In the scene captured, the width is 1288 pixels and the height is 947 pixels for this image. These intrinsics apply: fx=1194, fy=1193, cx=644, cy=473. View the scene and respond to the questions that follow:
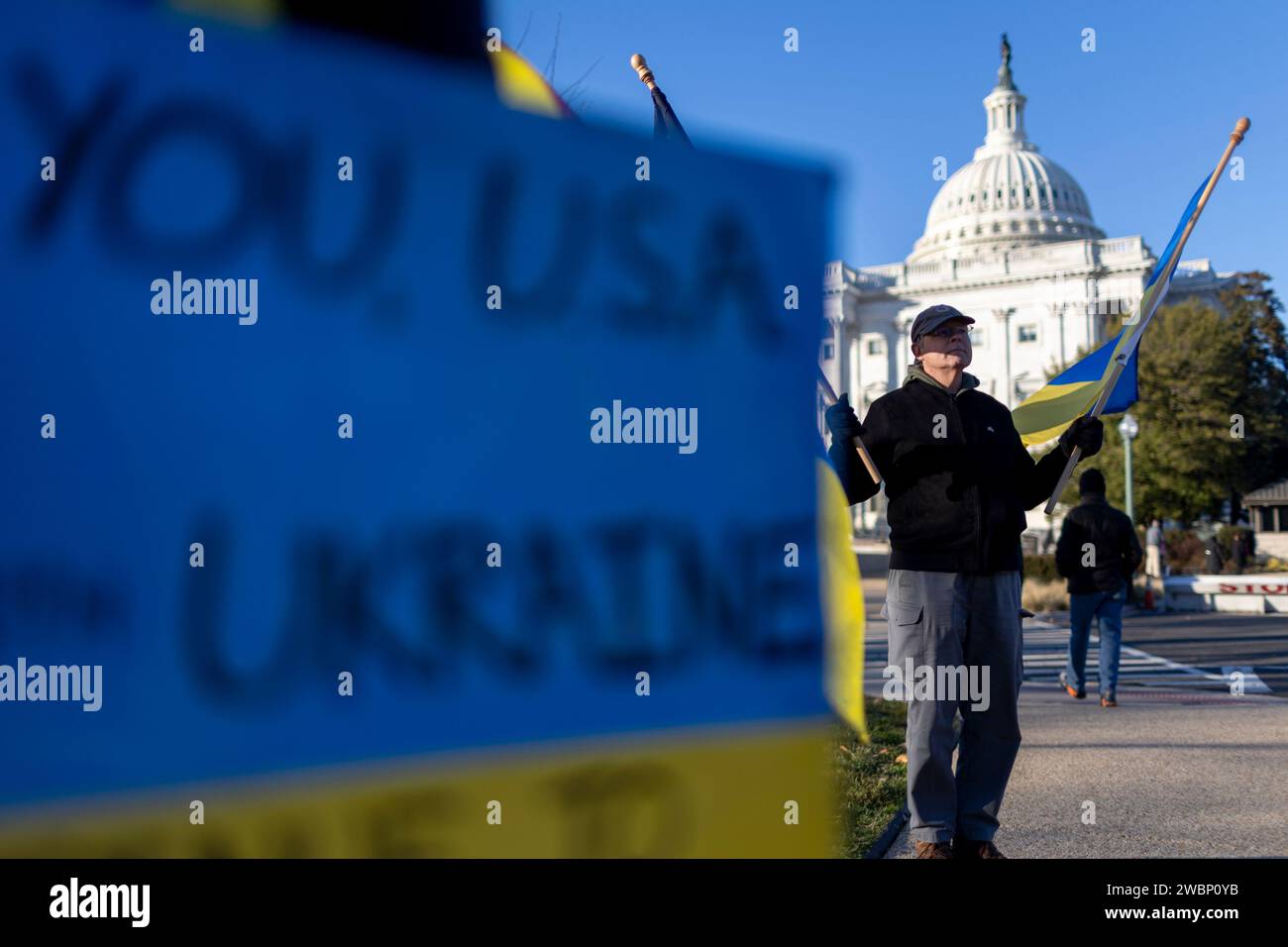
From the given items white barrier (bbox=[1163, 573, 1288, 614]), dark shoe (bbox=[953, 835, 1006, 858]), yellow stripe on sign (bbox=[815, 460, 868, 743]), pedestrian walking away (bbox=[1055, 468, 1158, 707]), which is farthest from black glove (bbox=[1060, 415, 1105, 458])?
white barrier (bbox=[1163, 573, 1288, 614])

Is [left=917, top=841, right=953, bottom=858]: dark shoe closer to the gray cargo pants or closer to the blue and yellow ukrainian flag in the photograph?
the gray cargo pants

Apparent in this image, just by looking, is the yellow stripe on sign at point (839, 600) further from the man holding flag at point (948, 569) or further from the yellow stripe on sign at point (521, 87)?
the yellow stripe on sign at point (521, 87)

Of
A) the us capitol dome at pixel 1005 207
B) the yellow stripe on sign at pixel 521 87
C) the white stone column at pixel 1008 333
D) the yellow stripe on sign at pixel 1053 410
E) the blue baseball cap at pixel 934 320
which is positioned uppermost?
the us capitol dome at pixel 1005 207

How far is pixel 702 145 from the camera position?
327 cm

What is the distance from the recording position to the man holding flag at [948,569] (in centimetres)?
394

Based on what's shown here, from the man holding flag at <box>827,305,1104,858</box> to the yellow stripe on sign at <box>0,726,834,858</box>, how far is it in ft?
2.59

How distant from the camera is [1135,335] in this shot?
15.6ft

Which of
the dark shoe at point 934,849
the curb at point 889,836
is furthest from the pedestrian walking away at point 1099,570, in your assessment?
the dark shoe at point 934,849

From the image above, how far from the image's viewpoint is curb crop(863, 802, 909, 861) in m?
4.23

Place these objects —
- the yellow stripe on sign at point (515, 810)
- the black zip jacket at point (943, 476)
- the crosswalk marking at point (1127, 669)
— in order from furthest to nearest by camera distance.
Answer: the crosswalk marking at point (1127, 669), the black zip jacket at point (943, 476), the yellow stripe on sign at point (515, 810)

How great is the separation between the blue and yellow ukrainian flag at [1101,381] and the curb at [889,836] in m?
1.58

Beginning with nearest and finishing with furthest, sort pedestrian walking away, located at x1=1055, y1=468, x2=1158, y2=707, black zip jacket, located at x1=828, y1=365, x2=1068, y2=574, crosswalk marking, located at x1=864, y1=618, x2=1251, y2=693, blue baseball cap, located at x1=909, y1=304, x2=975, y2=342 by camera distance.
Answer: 1. black zip jacket, located at x1=828, y1=365, x2=1068, y2=574
2. blue baseball cap, located at x1=909, y1=304, x2=975, y2=342
3. pedestrian walking away, located at x1=1055, y1=468, x2=1158, y2=707
4. crosswalk marking, located at x1=864, y1=618, x2=1251, y2=693

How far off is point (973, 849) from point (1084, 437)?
1.48 metres

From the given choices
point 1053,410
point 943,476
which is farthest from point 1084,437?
point 1053,410
